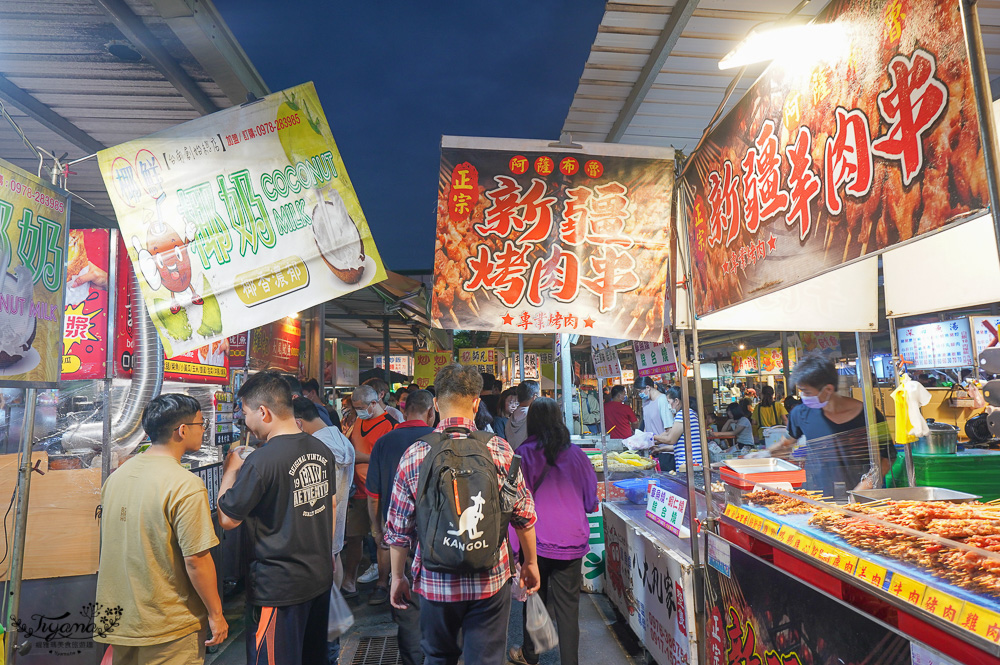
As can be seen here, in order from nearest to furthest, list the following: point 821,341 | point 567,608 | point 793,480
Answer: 1. point 793,480
2. point 567,608
3. point 821,341

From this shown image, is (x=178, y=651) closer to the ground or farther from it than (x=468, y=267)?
closer to the ground

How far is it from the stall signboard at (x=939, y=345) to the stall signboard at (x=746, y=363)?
672cm

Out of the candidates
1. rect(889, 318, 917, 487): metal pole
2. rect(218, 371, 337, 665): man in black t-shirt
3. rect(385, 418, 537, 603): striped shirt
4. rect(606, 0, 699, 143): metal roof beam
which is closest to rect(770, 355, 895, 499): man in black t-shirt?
rect(889, 318, 917, 487): metal pole

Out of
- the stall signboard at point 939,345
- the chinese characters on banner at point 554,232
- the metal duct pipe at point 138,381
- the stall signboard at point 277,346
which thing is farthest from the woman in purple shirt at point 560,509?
the stall signboard at point 939,345

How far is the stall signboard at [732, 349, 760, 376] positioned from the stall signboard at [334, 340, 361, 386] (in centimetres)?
1059

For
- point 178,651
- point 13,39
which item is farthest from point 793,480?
point 13,39

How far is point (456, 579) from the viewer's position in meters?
2.80

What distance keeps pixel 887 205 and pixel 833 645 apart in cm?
172

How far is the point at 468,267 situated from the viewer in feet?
12.5

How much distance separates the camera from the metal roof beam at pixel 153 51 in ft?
10.2

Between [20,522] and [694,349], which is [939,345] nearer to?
[694,349]

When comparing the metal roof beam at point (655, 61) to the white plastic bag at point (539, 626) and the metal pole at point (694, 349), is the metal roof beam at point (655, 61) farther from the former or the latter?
the white plastic bag at point (539, 626)

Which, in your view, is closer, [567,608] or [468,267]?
[468,267]

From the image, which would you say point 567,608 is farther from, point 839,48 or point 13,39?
Answer: point 13,39
